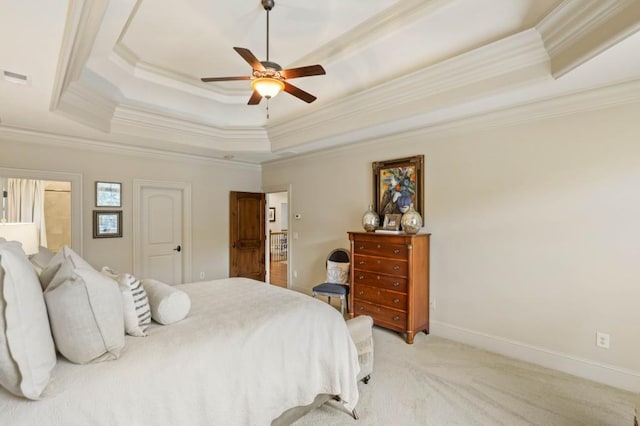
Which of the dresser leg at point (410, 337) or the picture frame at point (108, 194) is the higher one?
the picture frame at point (108, 194)

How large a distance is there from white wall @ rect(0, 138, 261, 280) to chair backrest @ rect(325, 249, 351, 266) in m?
2.30

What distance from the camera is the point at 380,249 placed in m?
3.80

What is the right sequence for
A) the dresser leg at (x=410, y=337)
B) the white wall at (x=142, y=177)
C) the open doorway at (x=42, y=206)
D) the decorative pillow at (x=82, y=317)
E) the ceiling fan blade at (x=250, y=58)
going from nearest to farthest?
the decorative pillow at (x=82, y=317) < the ceiling fan blade at (x=250, y=58) < the dresser leg at (x=410, y=337) < the open doorway at (x=42, y=206) < the white wall at (x=142, y=177)

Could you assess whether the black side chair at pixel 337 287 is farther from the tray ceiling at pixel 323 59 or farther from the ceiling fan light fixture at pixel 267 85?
the ceiling fan light fixture at pixel 267 85

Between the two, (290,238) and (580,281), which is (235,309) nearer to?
(580,281)

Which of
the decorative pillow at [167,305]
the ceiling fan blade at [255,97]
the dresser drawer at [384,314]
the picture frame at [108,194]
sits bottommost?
the dresser drawer at [384,314]

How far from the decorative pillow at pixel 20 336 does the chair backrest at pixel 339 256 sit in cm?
363

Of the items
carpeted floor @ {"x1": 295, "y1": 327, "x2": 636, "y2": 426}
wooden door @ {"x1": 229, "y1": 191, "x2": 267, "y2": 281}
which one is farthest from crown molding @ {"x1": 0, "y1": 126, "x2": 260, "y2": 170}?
carpeted floor @ {"x1": 295, "y1": 327, "x2": 636, "y2": 426}

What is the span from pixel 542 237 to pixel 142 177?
5.39 m

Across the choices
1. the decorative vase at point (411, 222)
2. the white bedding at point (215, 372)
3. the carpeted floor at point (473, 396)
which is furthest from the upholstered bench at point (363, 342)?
the decorative vase at point (411, 222)

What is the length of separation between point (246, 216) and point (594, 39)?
5.40m

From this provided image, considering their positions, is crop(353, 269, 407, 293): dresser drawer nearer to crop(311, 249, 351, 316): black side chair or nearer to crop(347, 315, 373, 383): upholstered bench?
crop(311, 249, 351, 316): black side chair

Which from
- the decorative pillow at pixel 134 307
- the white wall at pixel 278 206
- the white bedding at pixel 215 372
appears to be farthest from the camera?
the white wall at pixel 278 206

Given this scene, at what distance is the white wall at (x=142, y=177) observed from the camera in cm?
410
